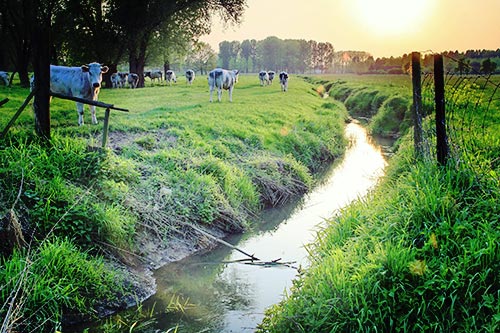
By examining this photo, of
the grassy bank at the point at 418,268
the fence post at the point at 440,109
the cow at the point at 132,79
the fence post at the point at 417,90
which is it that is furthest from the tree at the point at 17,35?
the grassy bank at the point at 418,268

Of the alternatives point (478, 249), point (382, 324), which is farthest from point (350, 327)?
point (478, 249)

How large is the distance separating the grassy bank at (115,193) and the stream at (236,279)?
394 millimetres

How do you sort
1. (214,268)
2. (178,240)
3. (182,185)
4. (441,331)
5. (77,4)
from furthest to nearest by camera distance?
1. (77,4)
2. (182,185)
3. (178,240)
4. (214,268)
5. (441,331)

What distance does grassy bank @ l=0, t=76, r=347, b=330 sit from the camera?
5645 mm

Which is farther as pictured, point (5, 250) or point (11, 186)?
point (11, 186)

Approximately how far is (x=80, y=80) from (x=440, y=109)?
11.0 metres

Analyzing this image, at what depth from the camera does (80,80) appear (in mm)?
13961

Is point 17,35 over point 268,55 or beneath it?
beneath

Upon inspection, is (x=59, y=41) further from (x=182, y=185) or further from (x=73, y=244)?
(x=73, y=244)

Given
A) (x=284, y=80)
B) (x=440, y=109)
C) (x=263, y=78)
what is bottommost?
(x=440, y=109)

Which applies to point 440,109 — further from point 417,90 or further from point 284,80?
point 284,80

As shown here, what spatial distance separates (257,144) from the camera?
1325cm

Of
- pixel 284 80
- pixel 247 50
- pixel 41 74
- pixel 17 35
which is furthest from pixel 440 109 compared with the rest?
pixel 247 50

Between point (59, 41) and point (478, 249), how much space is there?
56.4 ft
